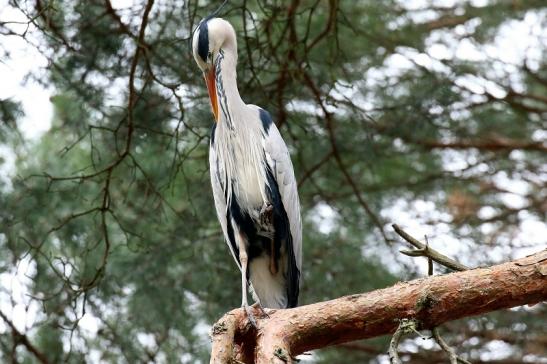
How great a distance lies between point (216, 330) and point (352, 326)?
0.43 meters

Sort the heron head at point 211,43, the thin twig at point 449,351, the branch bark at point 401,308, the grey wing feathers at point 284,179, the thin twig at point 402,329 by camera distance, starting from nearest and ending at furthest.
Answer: the thin twig at point 449,351 → the thin twig at point 402,329 → the branch bark at point 401,308 → the heron head at point 211,43 → the grey wing feathers at point 284,179

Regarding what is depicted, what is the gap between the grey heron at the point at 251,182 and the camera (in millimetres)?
4301

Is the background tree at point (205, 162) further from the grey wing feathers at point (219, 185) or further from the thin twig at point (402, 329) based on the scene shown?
the thin twig at point (402, 329)

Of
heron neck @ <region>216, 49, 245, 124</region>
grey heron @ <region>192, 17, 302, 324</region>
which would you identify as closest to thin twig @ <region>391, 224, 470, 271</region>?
grey heron @ <region>192, 17, 302, 324</region>

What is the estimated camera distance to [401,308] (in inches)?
116

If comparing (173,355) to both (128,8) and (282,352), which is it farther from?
(282,352)

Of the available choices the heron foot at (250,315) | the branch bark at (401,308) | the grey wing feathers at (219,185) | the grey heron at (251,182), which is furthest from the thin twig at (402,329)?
the grey wing feathers at (219,185)

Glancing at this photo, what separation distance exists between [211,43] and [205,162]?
1.44 metres

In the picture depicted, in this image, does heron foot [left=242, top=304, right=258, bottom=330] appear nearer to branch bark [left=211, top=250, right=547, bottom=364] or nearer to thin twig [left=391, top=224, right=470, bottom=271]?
branch bark [left=211, top=250, right=547, bottom=364]

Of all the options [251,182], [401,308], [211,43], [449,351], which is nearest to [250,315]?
[401,308]

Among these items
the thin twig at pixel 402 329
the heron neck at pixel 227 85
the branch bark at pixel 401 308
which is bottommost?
the thin twig at pixel 402 329

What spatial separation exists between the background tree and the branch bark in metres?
1.77

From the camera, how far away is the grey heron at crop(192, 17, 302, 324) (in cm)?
430

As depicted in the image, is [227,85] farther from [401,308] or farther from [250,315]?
[401,308]
